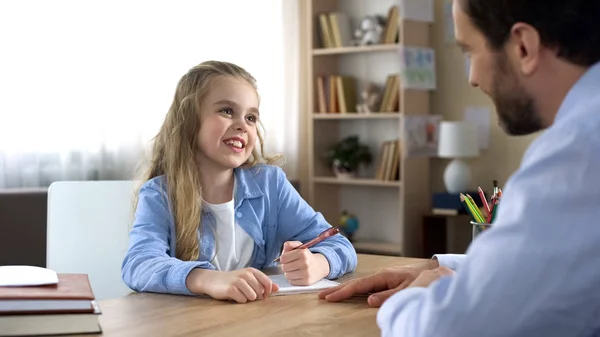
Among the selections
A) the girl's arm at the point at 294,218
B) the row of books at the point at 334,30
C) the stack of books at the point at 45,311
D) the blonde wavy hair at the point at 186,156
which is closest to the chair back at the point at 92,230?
the blonde wavy hair at the point at 186,156

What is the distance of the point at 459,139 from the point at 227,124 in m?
3.01

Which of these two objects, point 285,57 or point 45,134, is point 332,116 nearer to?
point 285,57

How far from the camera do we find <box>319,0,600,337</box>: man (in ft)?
2.83

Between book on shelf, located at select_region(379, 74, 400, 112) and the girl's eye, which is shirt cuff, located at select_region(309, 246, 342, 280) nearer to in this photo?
the girl's eye

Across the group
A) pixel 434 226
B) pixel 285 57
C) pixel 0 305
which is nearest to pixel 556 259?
pixel 0 305

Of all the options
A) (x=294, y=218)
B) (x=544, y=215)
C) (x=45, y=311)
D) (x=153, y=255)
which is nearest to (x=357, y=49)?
(x=294, y=218)

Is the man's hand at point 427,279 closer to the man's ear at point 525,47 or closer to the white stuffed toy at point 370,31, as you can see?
the man's ear at point 525,47

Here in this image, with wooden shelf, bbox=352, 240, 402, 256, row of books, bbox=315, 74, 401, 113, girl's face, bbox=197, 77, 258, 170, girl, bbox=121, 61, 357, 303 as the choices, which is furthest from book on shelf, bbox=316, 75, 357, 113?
girl's face, bbox=197, 77, 258, 170

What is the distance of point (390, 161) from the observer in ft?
17.0

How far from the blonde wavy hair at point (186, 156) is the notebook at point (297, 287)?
10.4 inches

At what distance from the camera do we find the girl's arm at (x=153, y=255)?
1.59 meters

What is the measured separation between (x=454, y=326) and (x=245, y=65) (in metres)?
4.32

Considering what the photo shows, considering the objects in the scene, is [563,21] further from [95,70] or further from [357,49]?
[357,49]

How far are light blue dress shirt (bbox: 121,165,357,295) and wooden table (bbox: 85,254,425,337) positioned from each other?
0.06 m
